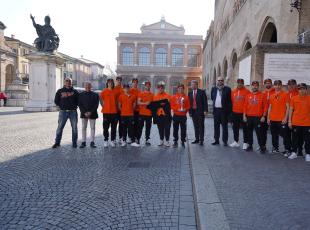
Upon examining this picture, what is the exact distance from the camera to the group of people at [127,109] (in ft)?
28.5

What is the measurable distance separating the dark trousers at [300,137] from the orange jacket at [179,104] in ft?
10.3

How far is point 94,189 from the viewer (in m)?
4.91

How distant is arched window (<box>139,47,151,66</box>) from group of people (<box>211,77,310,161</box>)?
70.5 m

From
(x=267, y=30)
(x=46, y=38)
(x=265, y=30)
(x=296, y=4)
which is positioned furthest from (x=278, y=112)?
(x=46, y=38)

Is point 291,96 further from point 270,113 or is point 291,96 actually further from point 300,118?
point 300,118

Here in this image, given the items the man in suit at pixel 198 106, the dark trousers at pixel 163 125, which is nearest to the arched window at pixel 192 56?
the man in suit at pixel 198 106

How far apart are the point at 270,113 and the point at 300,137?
1.00 meters

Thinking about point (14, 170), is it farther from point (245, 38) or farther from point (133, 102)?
point (245, 38)

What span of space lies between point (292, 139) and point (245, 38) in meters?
15.2

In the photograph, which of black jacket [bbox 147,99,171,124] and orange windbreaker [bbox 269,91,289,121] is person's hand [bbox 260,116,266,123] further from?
black jacket [bbox 147,99,171,124]

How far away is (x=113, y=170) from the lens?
242 inches

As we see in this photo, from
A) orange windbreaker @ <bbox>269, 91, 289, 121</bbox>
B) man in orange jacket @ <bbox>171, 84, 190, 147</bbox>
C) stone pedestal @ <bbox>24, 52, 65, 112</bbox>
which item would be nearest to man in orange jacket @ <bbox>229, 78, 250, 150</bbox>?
orange windbreaker @ <bbox>269, 91, 289, 121</bbox>

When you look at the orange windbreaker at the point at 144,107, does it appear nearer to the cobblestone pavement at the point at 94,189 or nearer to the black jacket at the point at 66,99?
the cobblestone pavement at the point at 94,189

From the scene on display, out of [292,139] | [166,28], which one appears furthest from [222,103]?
[166,28]
